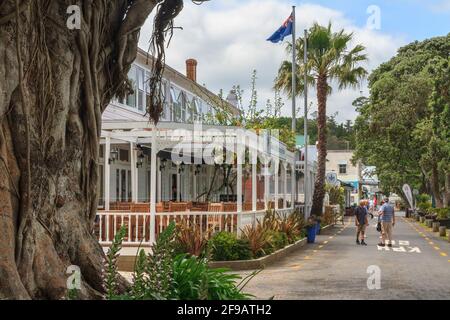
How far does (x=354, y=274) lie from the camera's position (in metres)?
13.7

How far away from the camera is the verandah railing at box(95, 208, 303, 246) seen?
52.1 feet

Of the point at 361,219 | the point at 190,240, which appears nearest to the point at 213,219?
the point at 190,240

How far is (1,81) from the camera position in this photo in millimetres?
5078

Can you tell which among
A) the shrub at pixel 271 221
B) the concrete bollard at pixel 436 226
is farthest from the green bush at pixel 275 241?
the concrete bollard at pixel 436 226

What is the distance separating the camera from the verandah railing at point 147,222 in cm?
1587

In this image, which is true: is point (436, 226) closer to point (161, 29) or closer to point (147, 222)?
point (147, 222)

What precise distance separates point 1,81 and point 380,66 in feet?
145

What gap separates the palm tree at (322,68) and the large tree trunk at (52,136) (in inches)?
881

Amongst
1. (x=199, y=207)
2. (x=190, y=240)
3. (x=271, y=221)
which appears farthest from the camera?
(x=271, y=221)

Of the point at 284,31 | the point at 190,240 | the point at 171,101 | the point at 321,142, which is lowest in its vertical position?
the point at 190,240

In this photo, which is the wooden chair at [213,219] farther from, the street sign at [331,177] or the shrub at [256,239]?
the street sign at [331,177]

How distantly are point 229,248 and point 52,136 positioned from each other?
9683 millimetres
